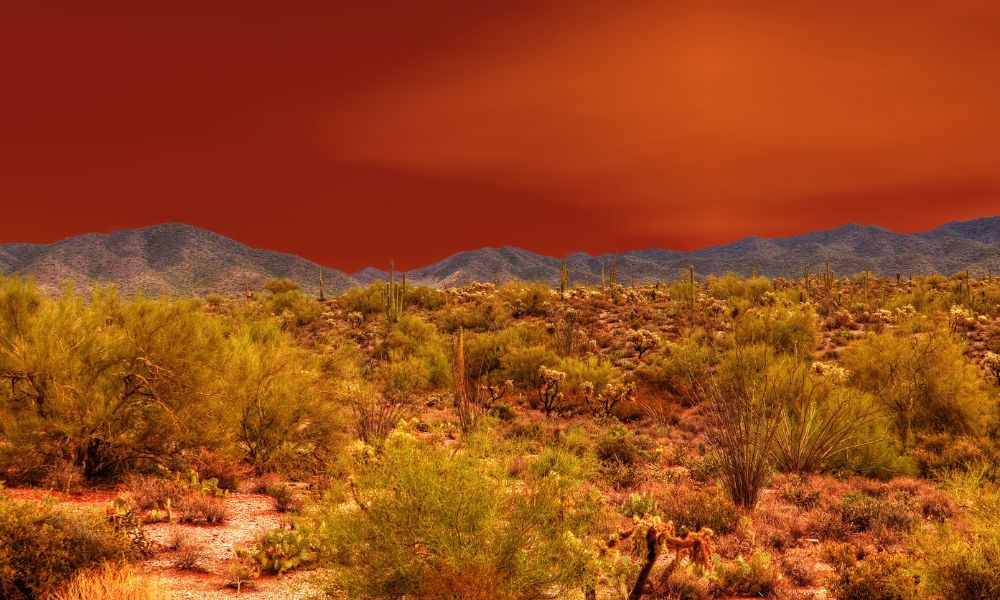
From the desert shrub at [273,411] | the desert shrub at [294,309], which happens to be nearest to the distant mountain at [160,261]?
the desert shrub at [294,309]

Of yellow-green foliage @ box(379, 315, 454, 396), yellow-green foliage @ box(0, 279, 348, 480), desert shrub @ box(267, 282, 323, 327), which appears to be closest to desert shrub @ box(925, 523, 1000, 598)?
yellow-green foliage @ box(0, 279, 348, 480)

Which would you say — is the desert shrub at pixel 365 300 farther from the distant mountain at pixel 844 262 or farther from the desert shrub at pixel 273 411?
the distant mountain at pixel 844 262

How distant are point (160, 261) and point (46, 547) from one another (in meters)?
128

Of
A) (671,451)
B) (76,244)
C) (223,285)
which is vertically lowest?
(671,451)

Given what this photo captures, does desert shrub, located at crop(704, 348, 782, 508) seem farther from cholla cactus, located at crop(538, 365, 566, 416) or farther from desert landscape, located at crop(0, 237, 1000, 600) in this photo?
cholla cactus, located at crop(538, 365, 566, 416)

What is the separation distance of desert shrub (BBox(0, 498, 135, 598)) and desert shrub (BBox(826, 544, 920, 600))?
7.43 metres

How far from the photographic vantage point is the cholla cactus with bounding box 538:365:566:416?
17617 mm

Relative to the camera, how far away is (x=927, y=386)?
515 inches

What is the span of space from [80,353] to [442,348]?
15.4 meters

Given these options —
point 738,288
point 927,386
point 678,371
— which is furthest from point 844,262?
point 927,386

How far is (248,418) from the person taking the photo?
1108 cm

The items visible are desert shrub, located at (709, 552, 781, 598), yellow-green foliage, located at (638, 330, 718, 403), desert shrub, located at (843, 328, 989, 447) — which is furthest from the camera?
yellow-green foliage, located at (638, 330, 718, 403)

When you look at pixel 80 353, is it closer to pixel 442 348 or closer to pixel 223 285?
pixel 442 348

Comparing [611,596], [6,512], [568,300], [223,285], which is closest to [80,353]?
[6,512]
